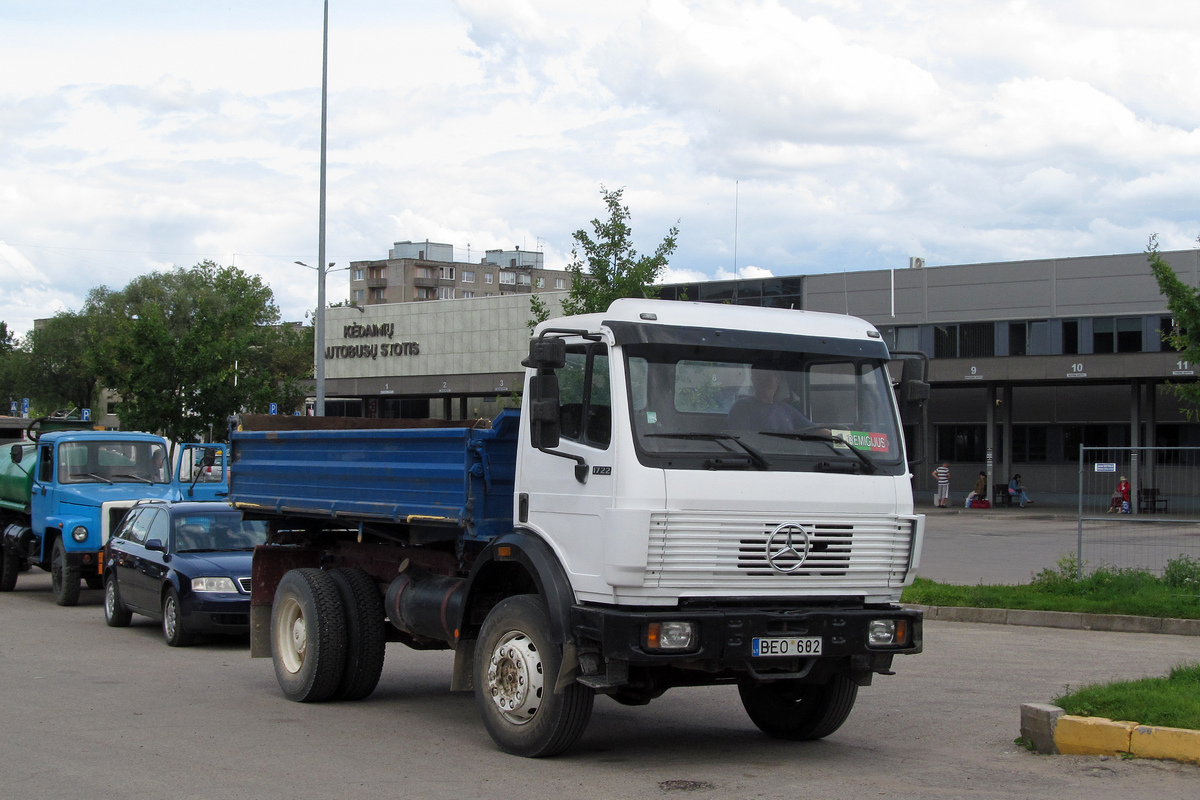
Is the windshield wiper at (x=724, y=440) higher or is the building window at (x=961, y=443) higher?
the building window at (x=961, y=443)

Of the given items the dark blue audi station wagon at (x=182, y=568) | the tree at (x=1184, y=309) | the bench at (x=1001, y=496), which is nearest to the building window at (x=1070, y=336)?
the bench at (x=1001, y=496)

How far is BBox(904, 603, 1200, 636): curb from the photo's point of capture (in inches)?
539

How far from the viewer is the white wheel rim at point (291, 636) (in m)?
9.68

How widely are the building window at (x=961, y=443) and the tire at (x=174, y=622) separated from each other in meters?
38.8

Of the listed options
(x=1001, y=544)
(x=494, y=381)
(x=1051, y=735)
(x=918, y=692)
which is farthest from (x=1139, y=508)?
(x=494, y=381)

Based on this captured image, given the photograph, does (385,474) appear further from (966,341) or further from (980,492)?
(980,492)

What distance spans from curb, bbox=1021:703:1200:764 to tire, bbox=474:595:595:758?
105 inches

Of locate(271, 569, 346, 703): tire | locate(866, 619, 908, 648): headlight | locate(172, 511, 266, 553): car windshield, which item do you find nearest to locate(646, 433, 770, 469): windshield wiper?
locate(866, 619, 908, 648): headlight

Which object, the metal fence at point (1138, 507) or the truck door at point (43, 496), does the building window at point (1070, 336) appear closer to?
the metal fence at point (1138, 507)

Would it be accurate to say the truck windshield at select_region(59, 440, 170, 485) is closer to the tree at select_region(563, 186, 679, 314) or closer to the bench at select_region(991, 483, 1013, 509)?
the tree at select_region(563, 186, 679, 314)

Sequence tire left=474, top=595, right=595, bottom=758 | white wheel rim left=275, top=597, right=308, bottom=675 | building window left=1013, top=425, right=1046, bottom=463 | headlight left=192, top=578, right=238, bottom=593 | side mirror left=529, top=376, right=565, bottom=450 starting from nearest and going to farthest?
1. side mirror left=529, top=376, right=565, bottom=450
2. tire left=474, top=595, right=595, bottom=758
3. white wheel rim left=275, top=597, right=308, bottom=675
4. headlight left=192, top=578, right=238, bottom=593
5. building window left=1013, top=425, right=1046, bottom=463

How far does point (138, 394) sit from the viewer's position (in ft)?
115

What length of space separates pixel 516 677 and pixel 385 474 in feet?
6.68

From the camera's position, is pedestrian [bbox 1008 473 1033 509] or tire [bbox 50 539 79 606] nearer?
tire [bbox 50 539 79 606]
